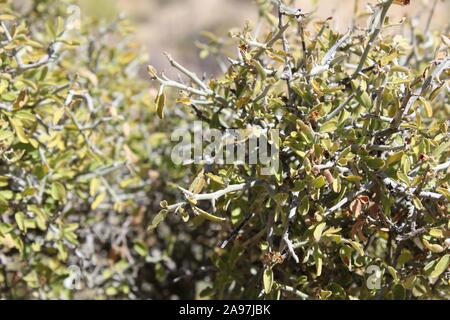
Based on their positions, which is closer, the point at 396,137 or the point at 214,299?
the point at 396,137

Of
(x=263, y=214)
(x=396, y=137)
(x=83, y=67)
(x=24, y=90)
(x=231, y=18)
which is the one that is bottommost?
(x=263, y=214)

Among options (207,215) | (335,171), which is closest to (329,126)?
(335,171)

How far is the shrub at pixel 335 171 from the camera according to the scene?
4.42 ft

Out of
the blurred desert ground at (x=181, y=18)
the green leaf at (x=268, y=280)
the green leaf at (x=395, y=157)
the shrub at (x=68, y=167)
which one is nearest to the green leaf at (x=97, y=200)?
the shrub at (x=68, y=167)

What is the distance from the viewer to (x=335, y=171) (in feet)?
4.38

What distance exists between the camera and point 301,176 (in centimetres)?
142

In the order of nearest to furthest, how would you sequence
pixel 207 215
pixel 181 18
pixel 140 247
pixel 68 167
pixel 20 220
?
1. pixel 207 215
2. pixel 20 220
3. pixel 68 167
4. pixel 140 247
5. pixel 181 18

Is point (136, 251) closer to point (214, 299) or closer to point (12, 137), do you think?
point (214, 299)

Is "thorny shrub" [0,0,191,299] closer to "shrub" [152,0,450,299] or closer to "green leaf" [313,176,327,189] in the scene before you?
"shrub" [152,0,450,299]

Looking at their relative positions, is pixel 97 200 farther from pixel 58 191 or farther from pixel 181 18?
pixel 181 18

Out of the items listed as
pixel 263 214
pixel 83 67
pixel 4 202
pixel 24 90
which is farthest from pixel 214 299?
pixel 83 67

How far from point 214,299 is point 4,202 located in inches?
23.6

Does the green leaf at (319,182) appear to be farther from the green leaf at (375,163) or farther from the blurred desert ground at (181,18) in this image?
the blurred desert ground at (181,18)

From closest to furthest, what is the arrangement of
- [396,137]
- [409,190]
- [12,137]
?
[409,190] → [396,137] → [12,137]
